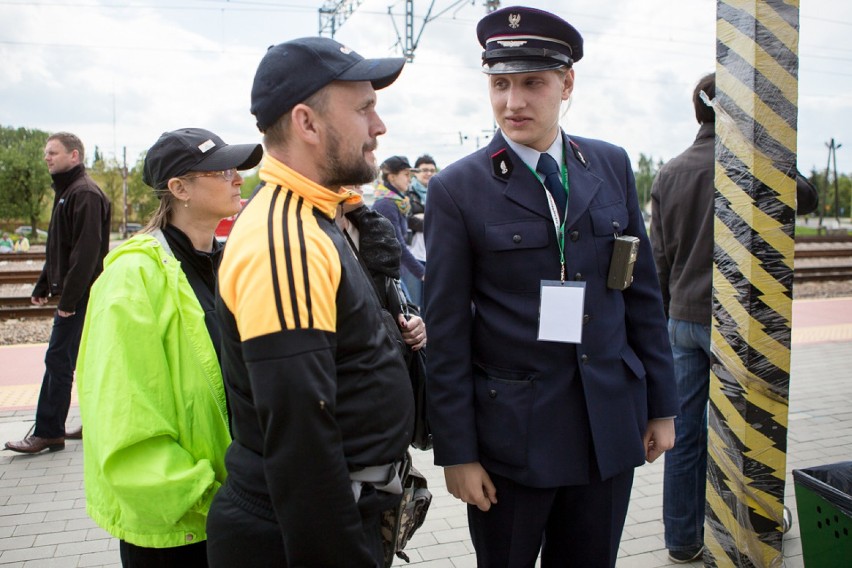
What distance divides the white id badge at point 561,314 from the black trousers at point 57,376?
3.87 m

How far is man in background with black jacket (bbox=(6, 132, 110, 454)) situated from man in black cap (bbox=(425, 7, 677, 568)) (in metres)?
3.60

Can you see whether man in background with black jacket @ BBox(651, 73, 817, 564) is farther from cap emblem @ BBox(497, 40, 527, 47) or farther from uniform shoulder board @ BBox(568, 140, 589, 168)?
cap emblem @ BBox(497, 40, 527, 47)

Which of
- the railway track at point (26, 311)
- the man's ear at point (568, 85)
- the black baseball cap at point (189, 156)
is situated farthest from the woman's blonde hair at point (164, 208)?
the railway track at point (26, 311)

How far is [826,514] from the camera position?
2613 millimetres

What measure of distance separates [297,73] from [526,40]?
33.1 inches

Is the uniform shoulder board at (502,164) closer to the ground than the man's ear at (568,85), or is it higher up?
closer to the ground

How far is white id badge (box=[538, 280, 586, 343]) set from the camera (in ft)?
6.67

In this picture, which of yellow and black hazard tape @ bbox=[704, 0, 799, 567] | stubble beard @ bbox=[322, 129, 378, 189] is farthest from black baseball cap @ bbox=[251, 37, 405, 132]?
yellow and black hazard tape @ bbox=[704, 0, 799, 567]

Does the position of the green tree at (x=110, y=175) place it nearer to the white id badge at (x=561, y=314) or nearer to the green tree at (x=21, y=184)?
the green tree at (x=21, y=184)

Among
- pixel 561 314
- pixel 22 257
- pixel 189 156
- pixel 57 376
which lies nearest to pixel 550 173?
pixel 561 314

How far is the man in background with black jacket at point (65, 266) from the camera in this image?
4.79 metres

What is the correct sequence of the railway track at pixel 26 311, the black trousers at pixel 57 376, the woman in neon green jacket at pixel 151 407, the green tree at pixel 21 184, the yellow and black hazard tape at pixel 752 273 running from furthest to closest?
the green tree at pixel 21 184
the railway track at pixel 26 311
the black trousers at pixel 57 376
the yellow and black hazard tape at pixel 752 273
the woman in neon green jacket at pixel 151 407

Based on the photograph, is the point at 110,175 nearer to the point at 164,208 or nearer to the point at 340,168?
the point at 164,208

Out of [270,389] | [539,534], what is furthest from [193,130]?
[539,534]
